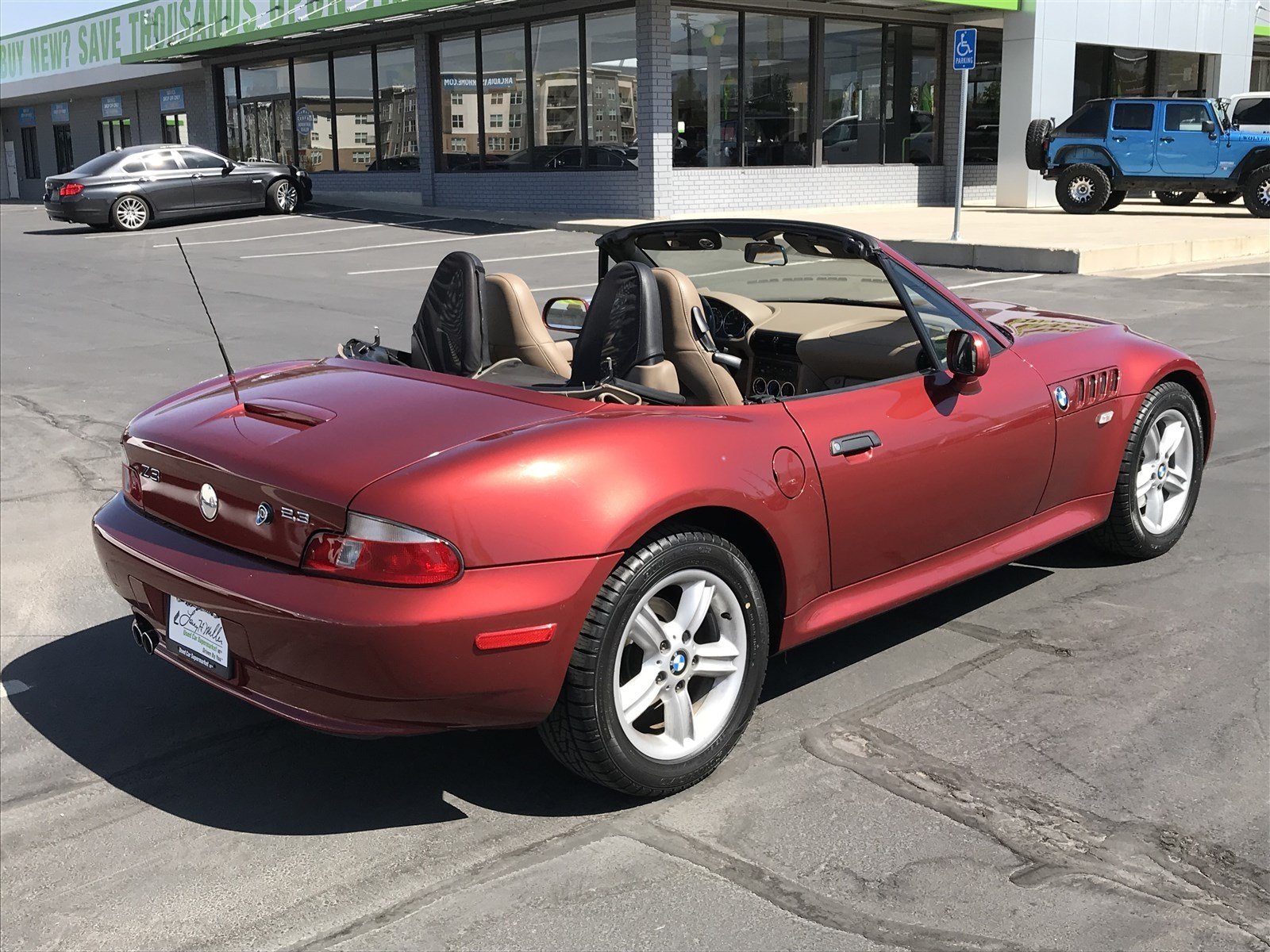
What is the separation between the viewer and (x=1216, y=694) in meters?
3.93

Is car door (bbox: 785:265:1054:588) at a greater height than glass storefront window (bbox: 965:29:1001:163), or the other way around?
glass storefront window (bbox: 965:29:1001:163)

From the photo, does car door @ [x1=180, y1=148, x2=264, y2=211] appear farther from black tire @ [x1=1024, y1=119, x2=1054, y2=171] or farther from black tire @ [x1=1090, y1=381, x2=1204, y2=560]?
black tire @ [x1=1090, y1=381, x2=1204, y2=560]

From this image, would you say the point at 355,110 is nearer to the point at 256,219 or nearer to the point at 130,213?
the point at 256,219

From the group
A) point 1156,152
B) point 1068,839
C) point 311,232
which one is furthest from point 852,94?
point 1068,839

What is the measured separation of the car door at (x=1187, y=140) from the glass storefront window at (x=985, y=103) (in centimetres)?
653

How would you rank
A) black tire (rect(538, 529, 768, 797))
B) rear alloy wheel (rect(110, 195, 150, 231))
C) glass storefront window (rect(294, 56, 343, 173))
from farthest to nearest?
glass storefront window (rect(294, 56, 343, 173)) < rear alloy wheel (rect(110, 195, 150, 231)) < black tire (rect(538, 529, 768, 797))

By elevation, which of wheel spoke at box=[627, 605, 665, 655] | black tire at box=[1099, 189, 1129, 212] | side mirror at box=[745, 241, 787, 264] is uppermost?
black tire at box=[1099, 189, 1129, 212]

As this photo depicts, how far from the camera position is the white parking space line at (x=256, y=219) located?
2369 cm

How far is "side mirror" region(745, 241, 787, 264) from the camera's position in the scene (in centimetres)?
427

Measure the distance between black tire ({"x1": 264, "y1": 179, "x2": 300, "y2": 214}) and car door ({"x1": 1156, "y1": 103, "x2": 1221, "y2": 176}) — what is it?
52.8 feet

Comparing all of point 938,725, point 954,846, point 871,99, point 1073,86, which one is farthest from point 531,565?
point 1073,86

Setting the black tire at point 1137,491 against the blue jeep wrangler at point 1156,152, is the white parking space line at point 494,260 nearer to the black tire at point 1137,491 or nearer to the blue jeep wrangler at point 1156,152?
the blue jeep wrangler at point 1156,152

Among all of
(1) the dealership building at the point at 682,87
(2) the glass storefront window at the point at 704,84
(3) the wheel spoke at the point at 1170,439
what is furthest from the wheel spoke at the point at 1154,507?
(2) the glass storefront window at the point at 704,84

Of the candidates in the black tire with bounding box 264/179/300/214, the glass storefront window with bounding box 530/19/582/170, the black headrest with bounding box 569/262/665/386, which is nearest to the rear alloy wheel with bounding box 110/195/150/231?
the black tire with bounding box 264/179/300/214
